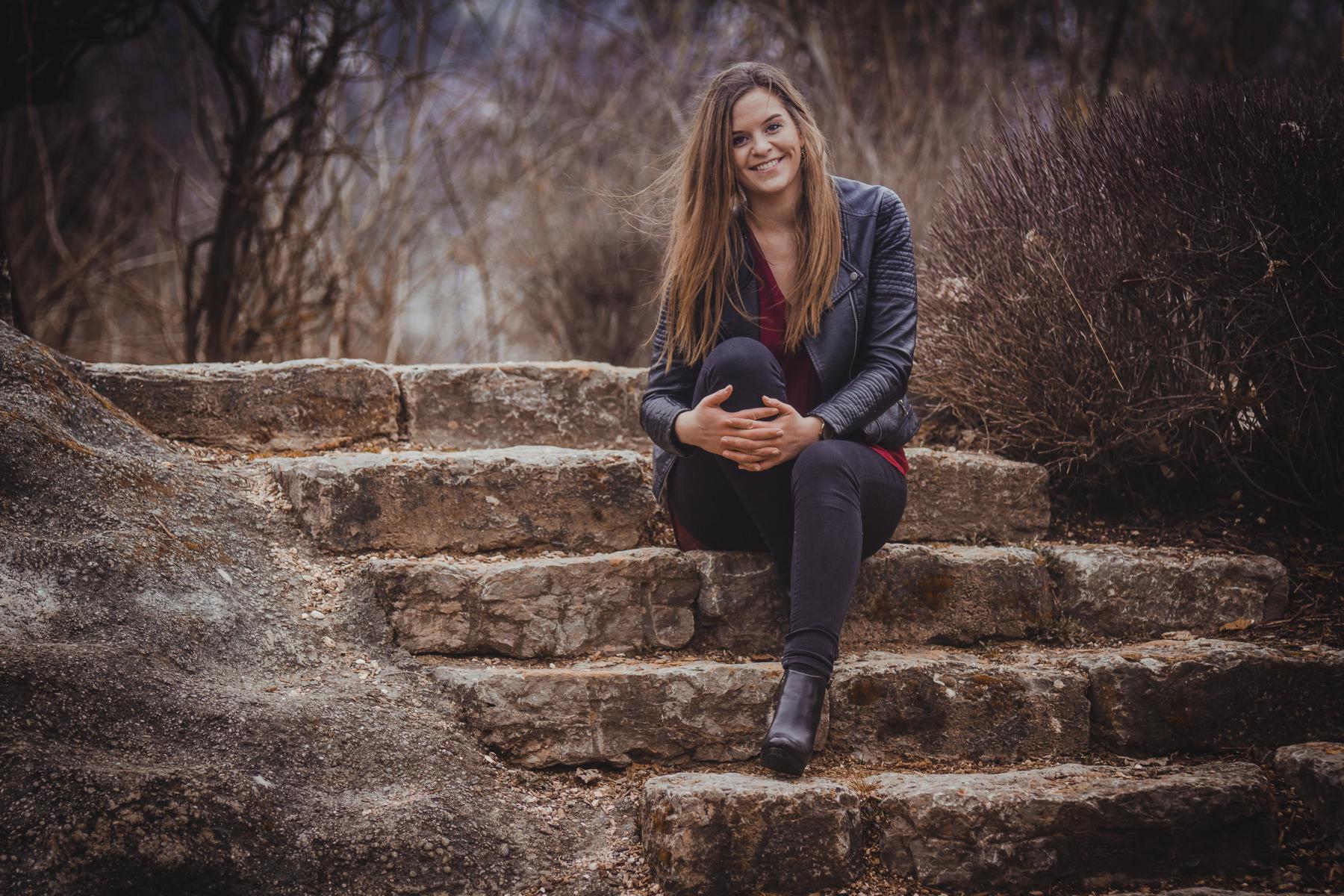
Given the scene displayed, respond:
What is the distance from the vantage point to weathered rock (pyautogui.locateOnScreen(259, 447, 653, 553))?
7.98 ft

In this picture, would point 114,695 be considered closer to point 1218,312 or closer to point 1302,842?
point 1302,842

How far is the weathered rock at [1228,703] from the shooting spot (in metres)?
2.11

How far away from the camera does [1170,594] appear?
2.47 metres

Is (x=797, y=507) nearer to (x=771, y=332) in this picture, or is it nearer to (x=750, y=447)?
(x=750, y=447)

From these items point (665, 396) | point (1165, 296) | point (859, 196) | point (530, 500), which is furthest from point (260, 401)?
point (1165, 296)

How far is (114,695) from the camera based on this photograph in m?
1.81

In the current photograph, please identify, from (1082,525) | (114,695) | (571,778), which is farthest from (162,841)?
(1082,525)

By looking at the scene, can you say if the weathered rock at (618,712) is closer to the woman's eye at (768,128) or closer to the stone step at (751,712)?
the stone step at (751,712)

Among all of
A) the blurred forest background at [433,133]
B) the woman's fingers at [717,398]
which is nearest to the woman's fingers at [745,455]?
the woman's fingers at [717,398]

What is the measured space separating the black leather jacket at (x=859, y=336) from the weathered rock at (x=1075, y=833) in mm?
810

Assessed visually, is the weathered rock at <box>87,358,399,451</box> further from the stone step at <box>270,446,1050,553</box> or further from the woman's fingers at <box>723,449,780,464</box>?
the woman's fingers at <box>723,449,780,464</box>

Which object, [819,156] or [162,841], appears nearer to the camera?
[162,841]

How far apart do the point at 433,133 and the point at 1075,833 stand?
5479 millimetres

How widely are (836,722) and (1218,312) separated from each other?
1.47 metres
